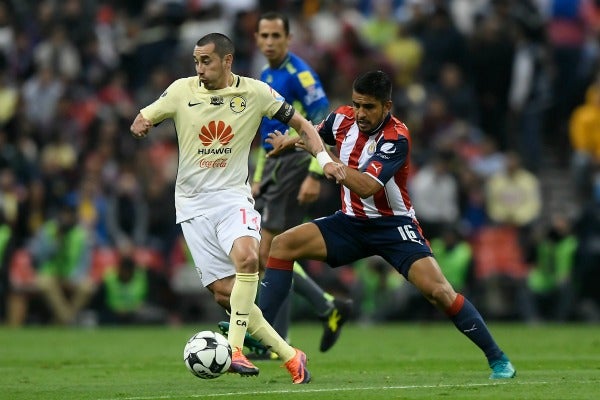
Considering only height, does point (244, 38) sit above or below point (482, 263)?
above

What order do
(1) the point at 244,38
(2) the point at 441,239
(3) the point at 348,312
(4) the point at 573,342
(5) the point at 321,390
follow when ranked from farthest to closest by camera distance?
1. (1) the point at 244,38
2. (2) the point at 441,239
3. (4) the point at 573,342
4. (3) the point at 348,312
5. (5) the point at 321,390

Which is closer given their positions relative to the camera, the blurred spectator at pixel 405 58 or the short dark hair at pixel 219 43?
the short dark hair at pixel 219 43

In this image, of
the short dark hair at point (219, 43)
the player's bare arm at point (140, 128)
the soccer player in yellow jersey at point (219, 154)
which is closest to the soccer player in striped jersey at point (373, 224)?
the soccer player in yellow jersey at point (219, 154)

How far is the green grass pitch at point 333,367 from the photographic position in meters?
9.81

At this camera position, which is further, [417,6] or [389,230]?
[417,6]

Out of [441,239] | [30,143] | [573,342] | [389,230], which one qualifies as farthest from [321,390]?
[30,143]

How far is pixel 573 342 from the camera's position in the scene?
16.1 m

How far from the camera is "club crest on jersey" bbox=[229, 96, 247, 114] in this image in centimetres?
1077

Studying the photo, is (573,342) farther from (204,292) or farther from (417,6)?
(417,6)

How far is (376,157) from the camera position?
34.5ft

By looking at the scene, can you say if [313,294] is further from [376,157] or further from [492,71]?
[492,71]

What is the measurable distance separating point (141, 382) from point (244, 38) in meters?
13.4

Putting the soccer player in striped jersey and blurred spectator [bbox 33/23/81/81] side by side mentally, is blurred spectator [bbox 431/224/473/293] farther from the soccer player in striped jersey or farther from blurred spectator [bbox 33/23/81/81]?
the soccer player in striped jersey

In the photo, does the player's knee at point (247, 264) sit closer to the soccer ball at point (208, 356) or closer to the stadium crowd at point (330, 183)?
the soccer ball at point (208, 356)
